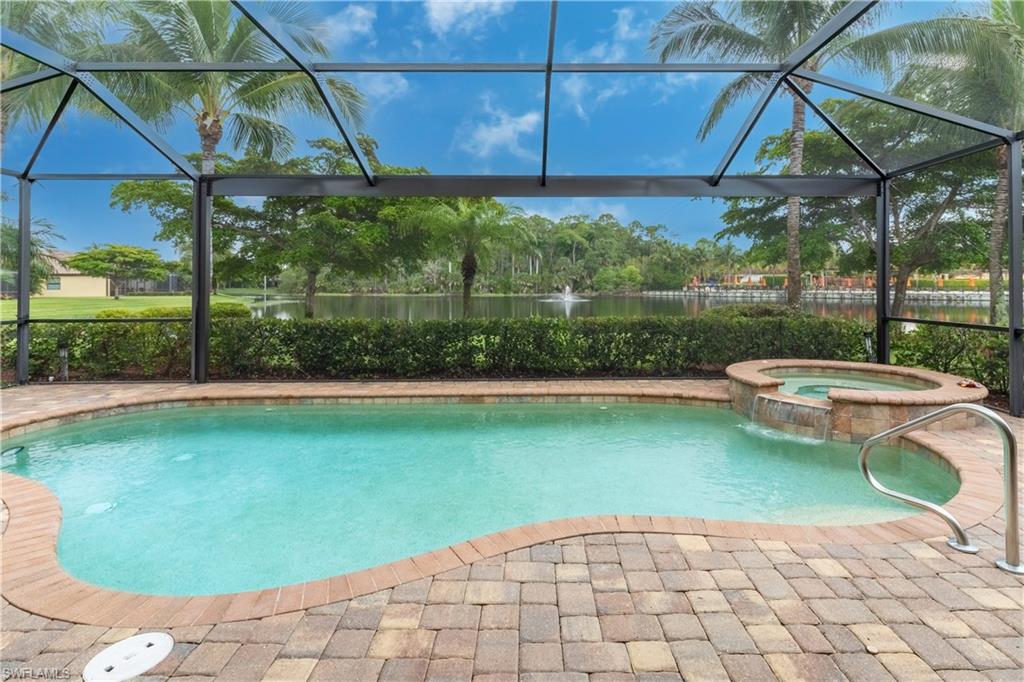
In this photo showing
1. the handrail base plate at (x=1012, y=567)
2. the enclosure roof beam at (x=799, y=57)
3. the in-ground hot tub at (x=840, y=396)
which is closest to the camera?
the handrail base plate at (x=1012, y=567)

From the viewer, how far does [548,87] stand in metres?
5.66

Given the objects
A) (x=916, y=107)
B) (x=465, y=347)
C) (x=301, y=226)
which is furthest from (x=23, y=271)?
(x=916, y=107)

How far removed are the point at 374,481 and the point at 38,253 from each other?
9.93m

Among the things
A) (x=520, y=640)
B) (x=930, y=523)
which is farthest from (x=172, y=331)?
(x=930, y=523)

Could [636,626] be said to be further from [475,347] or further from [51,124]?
[51,124]

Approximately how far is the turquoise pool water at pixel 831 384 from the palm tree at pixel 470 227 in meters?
5.93

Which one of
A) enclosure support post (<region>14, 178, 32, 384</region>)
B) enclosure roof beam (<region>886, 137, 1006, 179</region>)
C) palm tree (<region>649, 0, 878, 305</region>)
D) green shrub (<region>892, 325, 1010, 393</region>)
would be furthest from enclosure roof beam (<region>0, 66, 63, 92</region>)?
green shrub (<region>892, 325, 1010, 393</region>)

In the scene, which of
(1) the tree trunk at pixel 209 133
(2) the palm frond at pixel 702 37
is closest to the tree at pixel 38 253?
(1) the tree trunk at pixel 209 133

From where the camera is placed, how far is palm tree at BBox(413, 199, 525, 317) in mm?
10281

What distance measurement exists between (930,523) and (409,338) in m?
6.68

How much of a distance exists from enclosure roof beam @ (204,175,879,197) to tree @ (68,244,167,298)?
4.47 meters

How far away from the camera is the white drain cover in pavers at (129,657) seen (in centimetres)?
176

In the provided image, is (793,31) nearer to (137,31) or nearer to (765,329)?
(765,329)

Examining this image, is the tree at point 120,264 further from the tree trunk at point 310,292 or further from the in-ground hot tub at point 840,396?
the in-ground hot tub at point 840,396
